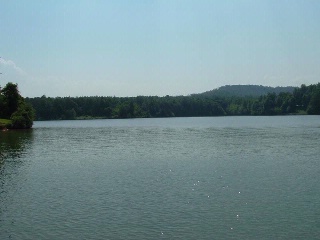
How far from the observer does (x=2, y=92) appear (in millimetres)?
145500

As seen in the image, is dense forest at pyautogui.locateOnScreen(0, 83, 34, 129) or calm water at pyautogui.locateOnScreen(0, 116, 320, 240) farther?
dense forest at pyautogui.locateOnScreen(0, 83, 34, 129)

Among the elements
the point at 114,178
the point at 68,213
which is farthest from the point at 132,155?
the point at 68,213

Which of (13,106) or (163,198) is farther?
(13,106)

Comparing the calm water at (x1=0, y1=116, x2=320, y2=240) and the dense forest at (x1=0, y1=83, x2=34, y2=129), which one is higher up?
the dense forest at (x1=0, y1=83, x2=34, y2=129)

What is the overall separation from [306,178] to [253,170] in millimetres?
6482

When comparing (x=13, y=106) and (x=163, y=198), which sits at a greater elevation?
(x=13, y=106)

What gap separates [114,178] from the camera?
38.4 m

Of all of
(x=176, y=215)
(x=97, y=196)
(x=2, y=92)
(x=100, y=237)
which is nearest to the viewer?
(x=100, y=237)

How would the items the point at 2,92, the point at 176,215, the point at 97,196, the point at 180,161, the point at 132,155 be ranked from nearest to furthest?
the point at 176,215 < the point at 97,196 < the point at 180,161 < the point at 132,155 < the point at 2,92

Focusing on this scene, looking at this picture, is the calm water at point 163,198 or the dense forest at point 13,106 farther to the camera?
the dense forest at point 13,106

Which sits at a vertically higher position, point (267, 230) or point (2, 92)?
point (2, 92)

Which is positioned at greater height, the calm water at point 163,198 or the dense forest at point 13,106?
the dense forest at point 13,106

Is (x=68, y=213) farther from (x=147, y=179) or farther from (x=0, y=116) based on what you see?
(x=0, y=116)

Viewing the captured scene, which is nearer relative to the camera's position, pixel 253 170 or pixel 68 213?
pixel 68 213
